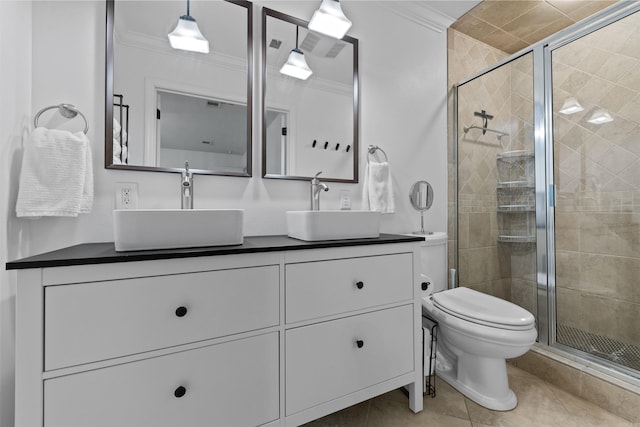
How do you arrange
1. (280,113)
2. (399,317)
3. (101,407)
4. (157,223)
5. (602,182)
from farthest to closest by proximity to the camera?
1. (602,182)
2. (280,113)
3. (399,317)
4. (157,223)
5. (101,407)

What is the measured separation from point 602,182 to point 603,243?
402 mm

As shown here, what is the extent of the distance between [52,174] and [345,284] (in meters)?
1.16

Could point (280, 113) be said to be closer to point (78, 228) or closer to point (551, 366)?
point (78, 228)

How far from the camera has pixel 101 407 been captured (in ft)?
2.79

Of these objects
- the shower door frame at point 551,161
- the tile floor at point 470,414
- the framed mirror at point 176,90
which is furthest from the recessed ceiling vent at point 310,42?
the tile floor at point 470,414

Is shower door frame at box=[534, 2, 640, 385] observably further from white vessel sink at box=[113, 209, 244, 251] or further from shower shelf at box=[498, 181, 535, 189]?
white vessel sink at box=[113, 209, 244, 251]

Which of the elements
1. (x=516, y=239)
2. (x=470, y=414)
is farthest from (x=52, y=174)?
(x=516, y=239)

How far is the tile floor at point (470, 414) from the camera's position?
1.35m

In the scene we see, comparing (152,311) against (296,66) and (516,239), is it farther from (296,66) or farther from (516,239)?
(516,239)

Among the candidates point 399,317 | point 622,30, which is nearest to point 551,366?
point 399,317

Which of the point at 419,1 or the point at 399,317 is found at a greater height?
the point at 419,1

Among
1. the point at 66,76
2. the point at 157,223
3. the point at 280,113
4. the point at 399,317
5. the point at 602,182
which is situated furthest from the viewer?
→ the point at 602,182

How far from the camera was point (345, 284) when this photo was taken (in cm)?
122

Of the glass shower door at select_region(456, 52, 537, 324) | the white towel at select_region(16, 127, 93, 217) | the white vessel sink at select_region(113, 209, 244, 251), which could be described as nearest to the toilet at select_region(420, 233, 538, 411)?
the glass shower door at select_region(456, 52, 537, 324)
